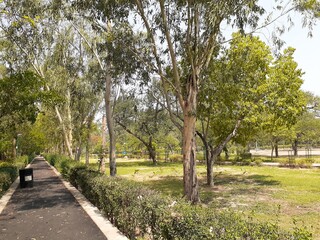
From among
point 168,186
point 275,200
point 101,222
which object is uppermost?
point 101,222

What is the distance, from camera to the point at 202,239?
153 inches

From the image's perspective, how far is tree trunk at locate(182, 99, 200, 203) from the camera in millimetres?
12391

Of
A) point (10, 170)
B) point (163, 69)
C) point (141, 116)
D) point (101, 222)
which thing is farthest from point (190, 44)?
point (141, 116)

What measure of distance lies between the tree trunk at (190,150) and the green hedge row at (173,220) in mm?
4902

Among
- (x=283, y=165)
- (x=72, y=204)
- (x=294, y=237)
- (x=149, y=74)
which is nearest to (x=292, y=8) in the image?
(x=149, y=74)

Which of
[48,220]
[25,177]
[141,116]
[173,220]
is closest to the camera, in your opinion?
[173,220]

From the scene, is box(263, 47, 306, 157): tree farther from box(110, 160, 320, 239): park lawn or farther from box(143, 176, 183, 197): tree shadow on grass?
box(143, 176, 183, 197): tree shadow on grass

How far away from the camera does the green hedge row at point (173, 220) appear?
3.63 m

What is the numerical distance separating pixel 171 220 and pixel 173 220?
0.07 m

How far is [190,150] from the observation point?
40.9 feet

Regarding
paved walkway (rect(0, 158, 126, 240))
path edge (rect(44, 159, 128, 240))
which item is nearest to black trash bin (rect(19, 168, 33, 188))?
paved walkway (rect(0, 158, 126, 240))

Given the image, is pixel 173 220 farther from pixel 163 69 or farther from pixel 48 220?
pixel 163 69

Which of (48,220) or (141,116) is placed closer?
(48,220)

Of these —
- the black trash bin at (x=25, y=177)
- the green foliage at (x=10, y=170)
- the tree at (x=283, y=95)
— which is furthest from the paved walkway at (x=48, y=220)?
the tree at (x=283, y=95)
